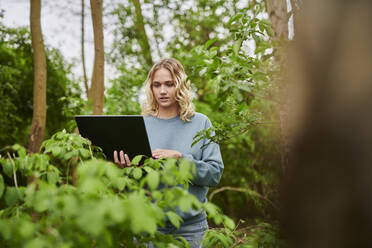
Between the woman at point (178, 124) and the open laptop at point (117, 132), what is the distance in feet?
1.40

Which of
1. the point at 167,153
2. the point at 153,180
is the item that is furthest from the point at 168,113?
the point at 153,180

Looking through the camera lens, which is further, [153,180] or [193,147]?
[193,147]

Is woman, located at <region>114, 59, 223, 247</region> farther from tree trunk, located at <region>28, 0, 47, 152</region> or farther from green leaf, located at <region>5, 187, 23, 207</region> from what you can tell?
tree trunk, located at <region>28, 0, 47, 152</region>

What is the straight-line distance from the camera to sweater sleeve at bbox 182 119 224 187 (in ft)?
6.85

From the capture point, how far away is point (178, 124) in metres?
2.49

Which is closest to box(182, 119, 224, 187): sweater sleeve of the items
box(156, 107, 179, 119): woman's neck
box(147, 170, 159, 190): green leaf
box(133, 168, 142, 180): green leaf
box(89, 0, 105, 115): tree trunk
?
box(156, 107, 179, 119): woman's neck

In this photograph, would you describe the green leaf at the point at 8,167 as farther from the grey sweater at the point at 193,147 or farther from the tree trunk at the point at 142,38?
the tree trunk at the point at 142,38

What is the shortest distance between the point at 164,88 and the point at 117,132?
2.35 ft

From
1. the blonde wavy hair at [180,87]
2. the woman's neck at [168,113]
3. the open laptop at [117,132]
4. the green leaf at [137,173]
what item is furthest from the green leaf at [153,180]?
the woman's neck at [168,113]

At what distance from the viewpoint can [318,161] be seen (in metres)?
0.79

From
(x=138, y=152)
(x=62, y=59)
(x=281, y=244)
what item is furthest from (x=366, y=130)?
(x=62, y=59)

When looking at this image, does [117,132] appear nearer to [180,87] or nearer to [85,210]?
[180,87]

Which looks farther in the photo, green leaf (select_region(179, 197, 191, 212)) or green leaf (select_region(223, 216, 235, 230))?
green leaf (select_region(223, 216, 235, 230))

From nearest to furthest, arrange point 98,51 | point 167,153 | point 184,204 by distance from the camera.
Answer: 1. point 184,204
2. point 167,153
3. point 98,51
